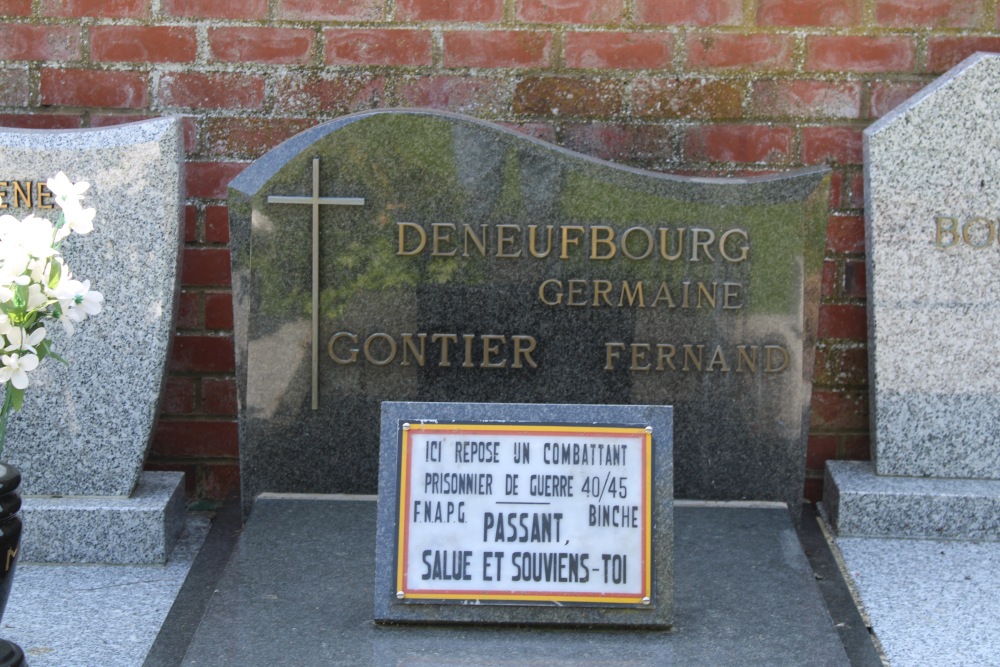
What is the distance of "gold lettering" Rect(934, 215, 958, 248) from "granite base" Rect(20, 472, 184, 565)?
6.28 ft

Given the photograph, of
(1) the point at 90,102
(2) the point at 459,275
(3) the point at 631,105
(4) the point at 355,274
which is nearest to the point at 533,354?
(2) the point at 459,275

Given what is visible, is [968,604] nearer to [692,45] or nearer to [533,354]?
[533,354]

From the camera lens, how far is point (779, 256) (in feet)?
9.12

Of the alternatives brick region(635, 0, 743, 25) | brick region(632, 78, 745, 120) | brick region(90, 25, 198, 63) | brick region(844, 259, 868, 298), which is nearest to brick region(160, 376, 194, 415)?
brick region(90, 25, 198, 63)

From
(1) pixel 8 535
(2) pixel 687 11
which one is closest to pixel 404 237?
(2) pixel 687 11

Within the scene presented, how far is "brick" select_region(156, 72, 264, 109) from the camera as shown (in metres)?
3.18

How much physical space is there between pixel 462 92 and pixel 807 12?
92cm

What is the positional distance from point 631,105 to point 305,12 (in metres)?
0.89

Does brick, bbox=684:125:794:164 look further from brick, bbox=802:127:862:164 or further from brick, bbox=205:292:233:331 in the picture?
brick, bbox=205:292:233:331

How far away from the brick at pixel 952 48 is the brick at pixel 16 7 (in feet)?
7.73

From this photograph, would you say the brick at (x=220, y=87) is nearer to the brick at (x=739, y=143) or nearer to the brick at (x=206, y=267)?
the brick at (x=206, y=267)

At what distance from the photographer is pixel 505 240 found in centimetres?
279

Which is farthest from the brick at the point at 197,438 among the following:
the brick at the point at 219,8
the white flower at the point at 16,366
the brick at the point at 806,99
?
the brick at the point at 806,99

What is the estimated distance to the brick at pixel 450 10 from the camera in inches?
124
